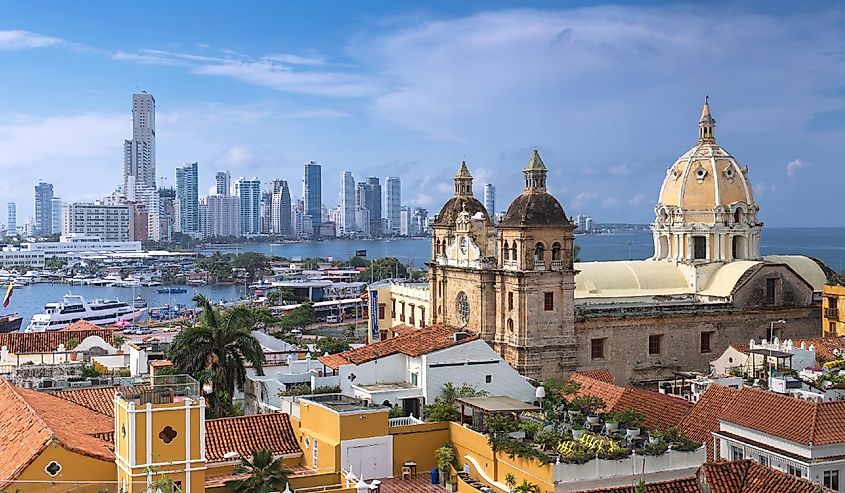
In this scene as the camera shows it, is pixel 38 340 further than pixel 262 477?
Yes

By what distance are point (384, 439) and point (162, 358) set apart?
1699cm

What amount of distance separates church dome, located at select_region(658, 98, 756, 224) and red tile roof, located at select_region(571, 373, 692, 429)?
21518mm

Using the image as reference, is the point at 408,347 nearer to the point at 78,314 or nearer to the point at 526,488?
the point at 526,488

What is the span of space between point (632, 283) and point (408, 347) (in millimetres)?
20019

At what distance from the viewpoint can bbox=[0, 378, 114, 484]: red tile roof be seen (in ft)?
59.5

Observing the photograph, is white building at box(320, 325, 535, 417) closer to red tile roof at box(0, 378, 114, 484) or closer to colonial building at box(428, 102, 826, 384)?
red tile roof at box(0, 378, 114, 484)

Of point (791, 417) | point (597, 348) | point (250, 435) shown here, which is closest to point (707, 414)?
point (791, 417)

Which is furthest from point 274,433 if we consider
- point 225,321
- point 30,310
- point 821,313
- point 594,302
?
point 30,310

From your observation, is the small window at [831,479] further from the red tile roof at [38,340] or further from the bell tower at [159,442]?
the red tile roof at [38,340]

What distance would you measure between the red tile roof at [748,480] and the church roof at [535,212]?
2169 centimetres

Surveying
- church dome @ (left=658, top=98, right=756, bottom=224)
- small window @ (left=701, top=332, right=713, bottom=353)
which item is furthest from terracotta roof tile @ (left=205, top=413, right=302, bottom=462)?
church dome @ (left=658, top=98, right=756, bottom=224)

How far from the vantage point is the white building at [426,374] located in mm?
26312

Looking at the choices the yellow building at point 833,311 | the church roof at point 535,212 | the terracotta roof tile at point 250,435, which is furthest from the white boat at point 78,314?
the terracotta roof tile at point 250,435

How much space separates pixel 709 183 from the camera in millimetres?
48969
